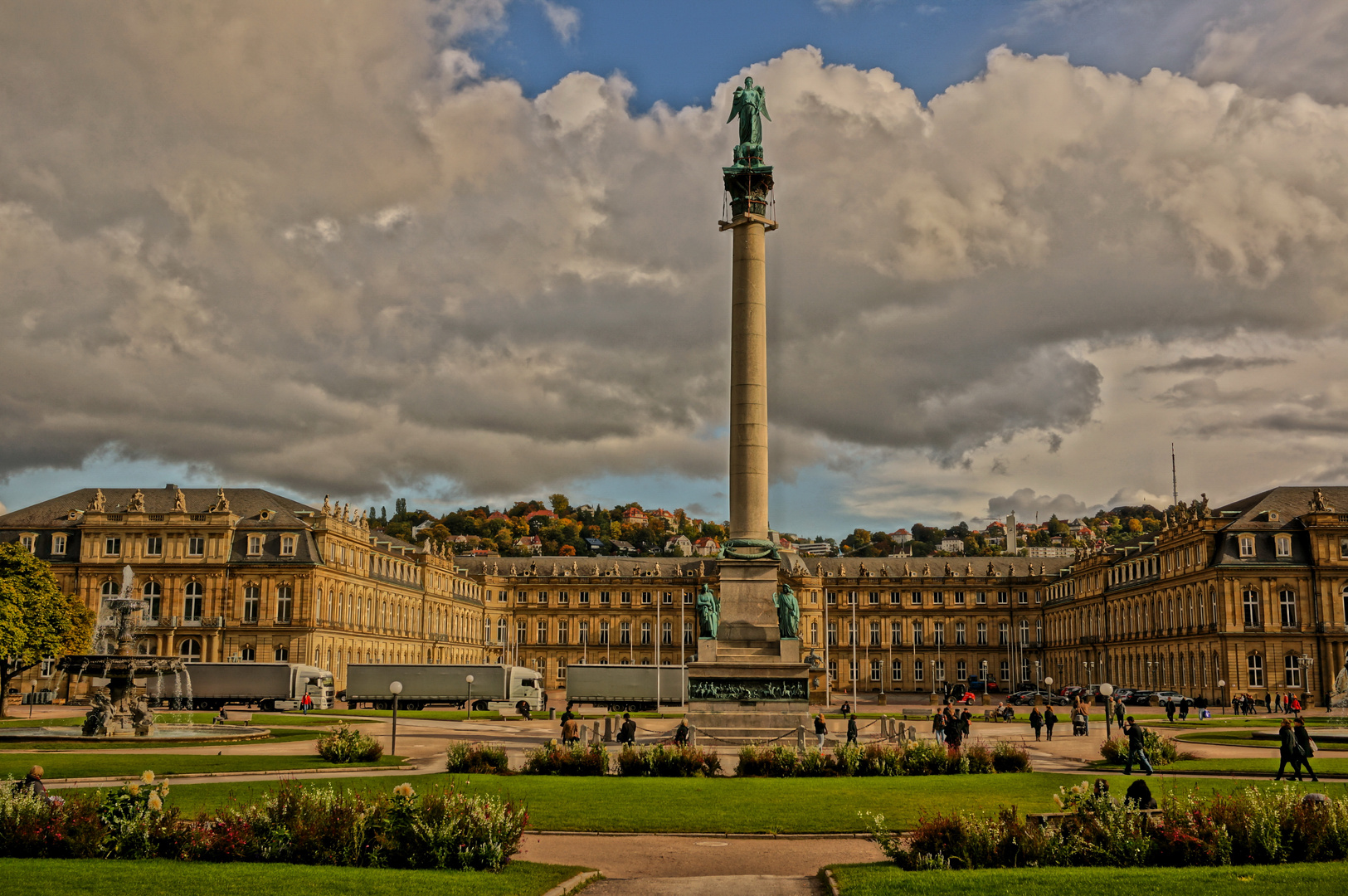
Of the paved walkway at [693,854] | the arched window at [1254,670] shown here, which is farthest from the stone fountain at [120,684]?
the arched window at [1254,670]

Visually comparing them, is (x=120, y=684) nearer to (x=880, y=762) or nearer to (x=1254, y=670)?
(x=880, y=762)

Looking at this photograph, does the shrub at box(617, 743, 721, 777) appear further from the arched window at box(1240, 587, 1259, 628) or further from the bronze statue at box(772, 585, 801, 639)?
the arched window at box(1240, 587, 1259, 628)

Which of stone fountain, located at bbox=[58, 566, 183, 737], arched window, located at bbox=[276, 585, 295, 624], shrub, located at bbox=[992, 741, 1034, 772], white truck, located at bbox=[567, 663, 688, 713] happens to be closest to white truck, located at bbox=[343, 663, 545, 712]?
white truck, located at bbox=[567, 663, 688, 713]

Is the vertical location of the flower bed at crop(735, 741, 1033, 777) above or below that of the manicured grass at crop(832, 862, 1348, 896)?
below

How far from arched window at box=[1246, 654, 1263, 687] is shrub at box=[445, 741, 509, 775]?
77.4 meters

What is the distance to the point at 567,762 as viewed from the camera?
33625 mm

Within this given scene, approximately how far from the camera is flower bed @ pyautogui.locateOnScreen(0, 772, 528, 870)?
Answer: 17422mm

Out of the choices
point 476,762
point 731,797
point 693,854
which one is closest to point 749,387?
point 476,762

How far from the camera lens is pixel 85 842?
17453mm

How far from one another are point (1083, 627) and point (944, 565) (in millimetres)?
27974

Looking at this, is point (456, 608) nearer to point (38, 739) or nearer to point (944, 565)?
point (944, 565)

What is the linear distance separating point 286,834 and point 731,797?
1239 cm

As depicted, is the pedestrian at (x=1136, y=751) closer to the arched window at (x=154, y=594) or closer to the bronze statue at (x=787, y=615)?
the bronze statue at (x=787, y=615)

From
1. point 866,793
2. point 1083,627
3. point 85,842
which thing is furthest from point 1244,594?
point 85,842
